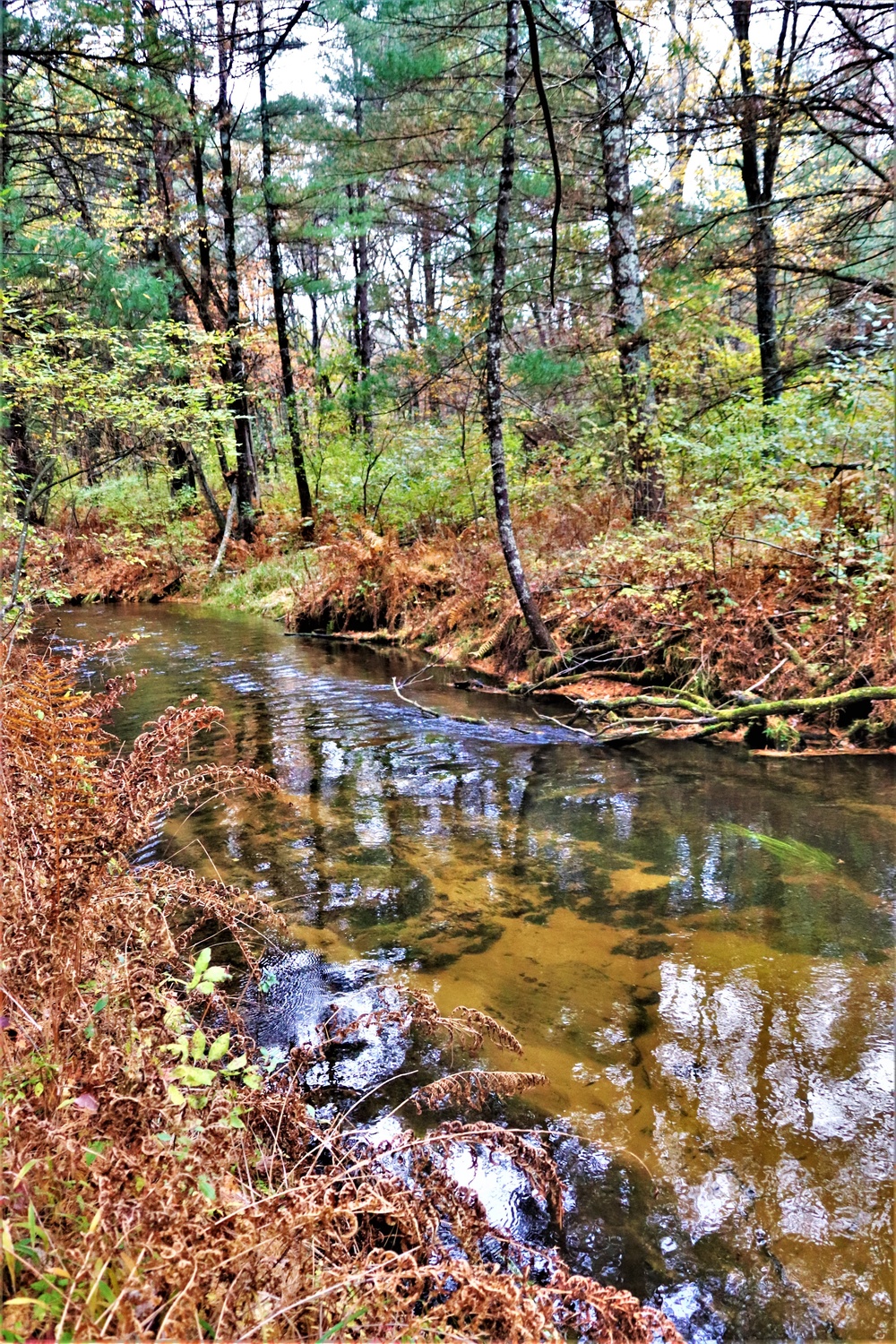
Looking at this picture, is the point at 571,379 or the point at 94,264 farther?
the point at 571,379

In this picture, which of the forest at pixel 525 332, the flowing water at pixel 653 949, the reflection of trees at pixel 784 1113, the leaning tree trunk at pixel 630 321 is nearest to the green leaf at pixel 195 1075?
the flowing water at pixel 653 949

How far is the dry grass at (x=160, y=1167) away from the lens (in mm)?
1573

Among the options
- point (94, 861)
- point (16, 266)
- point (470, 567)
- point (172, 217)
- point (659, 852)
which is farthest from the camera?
point (172, 217)

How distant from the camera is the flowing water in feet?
7.54

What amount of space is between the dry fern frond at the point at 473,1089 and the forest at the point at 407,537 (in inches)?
0.8

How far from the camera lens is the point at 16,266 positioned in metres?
9.17

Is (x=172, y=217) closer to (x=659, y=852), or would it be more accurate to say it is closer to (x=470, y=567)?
(x=470, y=567)

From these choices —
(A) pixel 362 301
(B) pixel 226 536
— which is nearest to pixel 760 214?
(A) pixel 362 301

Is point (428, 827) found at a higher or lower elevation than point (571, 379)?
lower

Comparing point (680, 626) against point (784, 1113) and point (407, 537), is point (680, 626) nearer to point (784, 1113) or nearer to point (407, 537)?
point (784, 1113)

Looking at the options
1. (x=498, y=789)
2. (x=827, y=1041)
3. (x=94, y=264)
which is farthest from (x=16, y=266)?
(x=827, y=1041)

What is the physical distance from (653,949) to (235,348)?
20.0 metres

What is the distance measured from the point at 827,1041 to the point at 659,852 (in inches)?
78.6

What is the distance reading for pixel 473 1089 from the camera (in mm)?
2926
